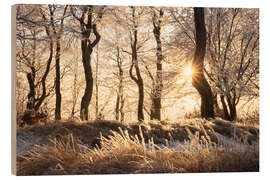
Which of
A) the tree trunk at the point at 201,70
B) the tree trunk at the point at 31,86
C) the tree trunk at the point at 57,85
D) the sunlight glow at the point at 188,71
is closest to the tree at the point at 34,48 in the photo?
the tree trunk at the point at 31,86

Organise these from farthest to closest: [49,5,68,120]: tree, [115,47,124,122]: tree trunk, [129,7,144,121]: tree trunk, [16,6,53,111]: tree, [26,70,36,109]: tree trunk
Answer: [129,7,144,121]: tree trunk
[115,47,124,122]: tree trunk
[49,5,68,120]: tree
[26,70,36,109]: tree trunk
[16,6,53,111]: tree

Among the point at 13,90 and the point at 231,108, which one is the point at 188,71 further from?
the point at 13,90

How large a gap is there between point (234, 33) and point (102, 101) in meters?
2.57

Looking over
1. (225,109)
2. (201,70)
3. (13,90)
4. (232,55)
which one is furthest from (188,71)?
Answer: (13,90)

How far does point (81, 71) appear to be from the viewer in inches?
194

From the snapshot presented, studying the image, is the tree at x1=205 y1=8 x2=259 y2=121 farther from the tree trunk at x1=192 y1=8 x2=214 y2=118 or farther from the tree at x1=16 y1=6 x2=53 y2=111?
the tree at x1=16 y1=6 x2=53 y2=111

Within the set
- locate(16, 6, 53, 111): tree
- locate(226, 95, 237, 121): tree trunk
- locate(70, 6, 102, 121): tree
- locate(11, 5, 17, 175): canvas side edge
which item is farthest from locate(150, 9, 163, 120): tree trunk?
locate(11, 5, 17, 175): canvas side edge

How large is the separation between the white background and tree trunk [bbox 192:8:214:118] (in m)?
0.45

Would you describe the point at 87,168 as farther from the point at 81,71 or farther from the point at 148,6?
the point at 148,6

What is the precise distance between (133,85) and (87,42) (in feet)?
3.12

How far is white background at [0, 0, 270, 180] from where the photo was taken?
370 cm

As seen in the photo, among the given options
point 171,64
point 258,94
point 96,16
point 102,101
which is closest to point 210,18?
point 171,64

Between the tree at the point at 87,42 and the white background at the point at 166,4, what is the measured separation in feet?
0.66

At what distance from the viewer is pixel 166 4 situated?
468 centimetres
